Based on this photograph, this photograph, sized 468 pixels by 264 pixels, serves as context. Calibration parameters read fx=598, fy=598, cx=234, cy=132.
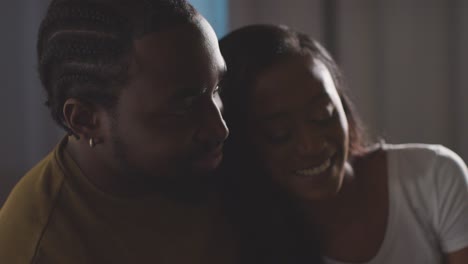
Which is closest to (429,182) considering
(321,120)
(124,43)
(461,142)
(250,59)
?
(321,120)

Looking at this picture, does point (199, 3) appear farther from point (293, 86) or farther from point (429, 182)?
point (429, 182)

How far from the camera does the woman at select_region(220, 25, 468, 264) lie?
1.18 meters

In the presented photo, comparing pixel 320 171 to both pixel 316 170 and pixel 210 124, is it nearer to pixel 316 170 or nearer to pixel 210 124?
pixel 316 170

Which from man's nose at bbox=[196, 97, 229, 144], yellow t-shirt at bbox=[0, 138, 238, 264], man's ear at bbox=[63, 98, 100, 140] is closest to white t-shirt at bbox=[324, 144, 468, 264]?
yellow t-shirt at bbox=[0, 138, 238, 264]

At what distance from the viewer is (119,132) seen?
101cm

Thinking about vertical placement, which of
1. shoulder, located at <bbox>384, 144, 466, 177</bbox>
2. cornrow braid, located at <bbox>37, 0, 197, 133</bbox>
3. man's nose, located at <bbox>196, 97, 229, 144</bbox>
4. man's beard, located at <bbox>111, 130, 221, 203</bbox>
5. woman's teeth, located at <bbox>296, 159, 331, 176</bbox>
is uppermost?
cornrow braid, located at <bbox>37, 0, 197, 133</bbox>

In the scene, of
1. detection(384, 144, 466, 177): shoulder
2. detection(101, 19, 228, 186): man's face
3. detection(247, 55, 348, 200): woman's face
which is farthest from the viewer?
detection(384, 144, 466, 177): shoulder

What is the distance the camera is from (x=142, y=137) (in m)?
0.99

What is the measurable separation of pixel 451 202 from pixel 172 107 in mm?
643

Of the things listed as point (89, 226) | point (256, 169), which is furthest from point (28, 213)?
point (256, 169)

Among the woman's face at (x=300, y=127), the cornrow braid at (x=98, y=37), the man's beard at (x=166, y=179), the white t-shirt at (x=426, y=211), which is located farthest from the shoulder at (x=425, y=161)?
the cornrow braid at (x=98, y=37)

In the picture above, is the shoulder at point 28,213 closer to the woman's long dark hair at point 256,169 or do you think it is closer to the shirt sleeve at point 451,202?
the woman's long dark hair at point 256,169

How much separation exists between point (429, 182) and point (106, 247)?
69 cm

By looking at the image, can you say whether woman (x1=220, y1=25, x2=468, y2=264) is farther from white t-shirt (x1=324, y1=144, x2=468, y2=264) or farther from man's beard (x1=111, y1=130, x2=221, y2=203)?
man's beard (x1=111, y1=130, x2=221, y2=203)
